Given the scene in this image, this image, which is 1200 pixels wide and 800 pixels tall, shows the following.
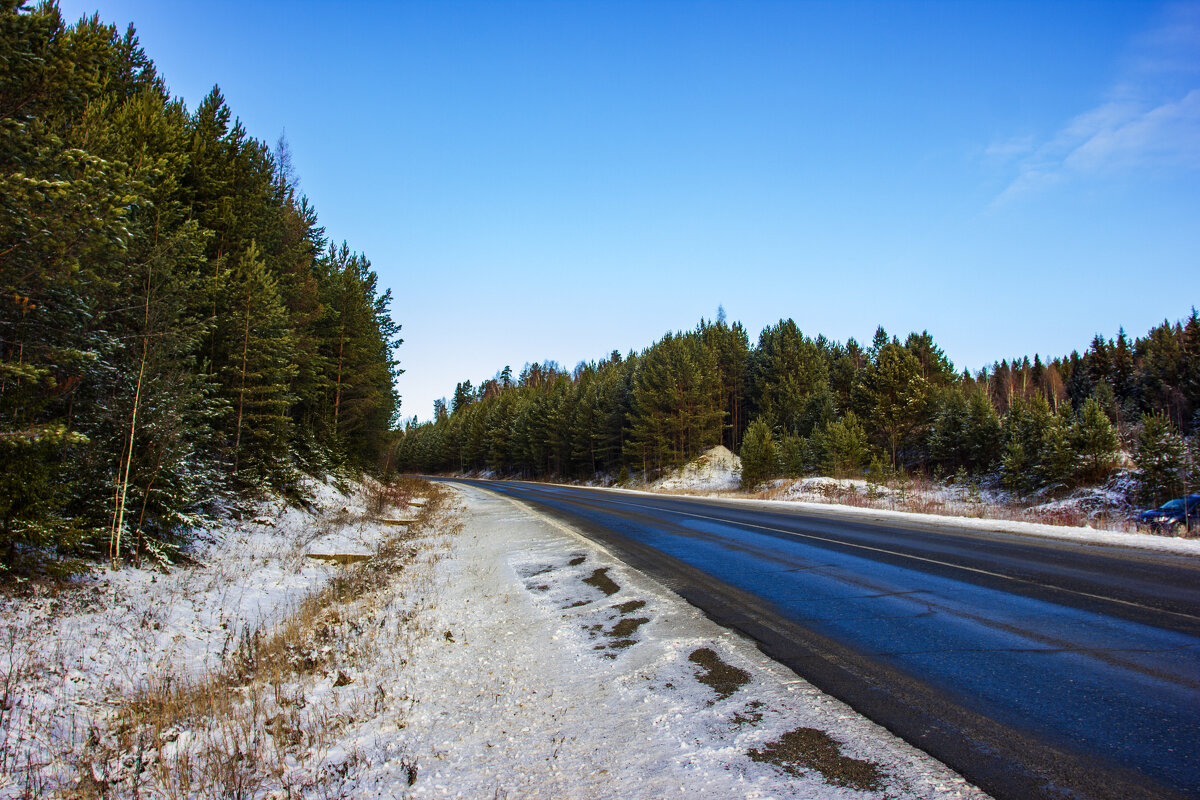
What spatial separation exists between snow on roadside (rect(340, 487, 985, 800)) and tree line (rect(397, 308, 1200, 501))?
2702 centimetres

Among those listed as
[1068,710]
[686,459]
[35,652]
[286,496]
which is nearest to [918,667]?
[1068,710]

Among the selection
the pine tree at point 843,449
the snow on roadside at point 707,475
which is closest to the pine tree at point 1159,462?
the pine tree at point 843,449

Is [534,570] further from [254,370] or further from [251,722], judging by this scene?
[254,370]

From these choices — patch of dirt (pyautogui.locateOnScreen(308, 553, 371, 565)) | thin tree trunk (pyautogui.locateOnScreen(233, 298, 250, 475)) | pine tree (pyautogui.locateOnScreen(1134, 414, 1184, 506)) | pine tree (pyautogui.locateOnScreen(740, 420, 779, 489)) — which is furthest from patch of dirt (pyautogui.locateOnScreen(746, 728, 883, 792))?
pine tree (pyautogui.locateOnScreen(740, 420, 779, 489))

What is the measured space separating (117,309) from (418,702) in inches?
339

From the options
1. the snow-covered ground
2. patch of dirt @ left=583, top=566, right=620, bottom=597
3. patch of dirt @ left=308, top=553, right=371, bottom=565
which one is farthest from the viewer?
patch of dirt @ left=308, top=553, right=371, bottom=565

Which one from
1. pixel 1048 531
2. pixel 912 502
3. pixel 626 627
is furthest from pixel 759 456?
pixel 626 627

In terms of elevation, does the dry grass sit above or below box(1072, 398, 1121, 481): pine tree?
below

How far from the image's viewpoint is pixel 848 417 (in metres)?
40.6

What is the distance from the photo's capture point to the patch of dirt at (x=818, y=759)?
3.06m

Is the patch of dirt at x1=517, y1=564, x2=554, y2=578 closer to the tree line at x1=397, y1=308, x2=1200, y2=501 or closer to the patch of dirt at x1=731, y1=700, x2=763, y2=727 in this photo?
the patch of dirt at x1=731, y1=700, x2=763, y2=727

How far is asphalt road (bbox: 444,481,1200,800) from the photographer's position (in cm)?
325

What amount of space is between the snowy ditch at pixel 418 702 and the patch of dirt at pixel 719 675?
2cm

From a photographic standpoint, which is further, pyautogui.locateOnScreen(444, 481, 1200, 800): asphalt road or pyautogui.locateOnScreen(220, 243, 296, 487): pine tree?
pyautogui.locateOnScreen(220, 243, 296, 487): pine tree
